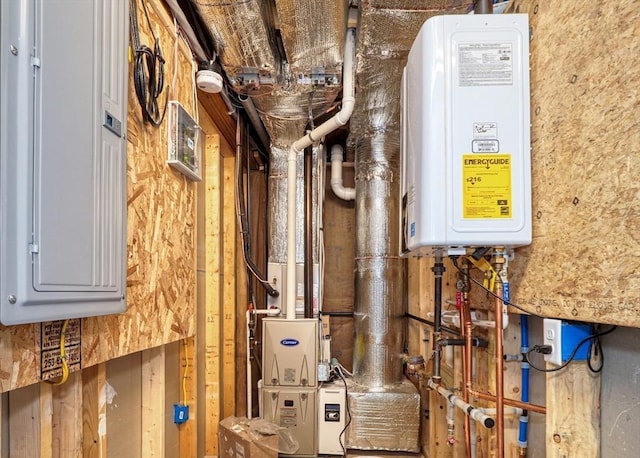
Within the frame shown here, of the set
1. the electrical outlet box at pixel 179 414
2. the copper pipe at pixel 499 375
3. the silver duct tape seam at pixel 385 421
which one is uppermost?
the copper pipe at pixel 499 375

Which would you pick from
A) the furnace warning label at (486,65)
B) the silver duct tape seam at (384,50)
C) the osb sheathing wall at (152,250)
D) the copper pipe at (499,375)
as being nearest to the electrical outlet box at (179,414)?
the osb sheathing wall at (152,250)

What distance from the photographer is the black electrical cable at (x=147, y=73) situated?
48.2 inches

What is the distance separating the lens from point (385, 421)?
2.62 m

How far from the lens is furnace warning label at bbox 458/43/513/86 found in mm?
1142

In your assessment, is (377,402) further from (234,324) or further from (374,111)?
(374,111)

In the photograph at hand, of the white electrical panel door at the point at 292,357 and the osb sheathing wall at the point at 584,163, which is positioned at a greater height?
the osb sheathing wall at the point at 584,163

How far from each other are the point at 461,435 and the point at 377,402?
738 millimetres

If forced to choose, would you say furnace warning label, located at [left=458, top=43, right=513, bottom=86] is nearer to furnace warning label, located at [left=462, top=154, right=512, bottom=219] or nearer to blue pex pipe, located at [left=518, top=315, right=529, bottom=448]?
furnace warning label, located at [left=462, top=154, right=512, bottom=219]

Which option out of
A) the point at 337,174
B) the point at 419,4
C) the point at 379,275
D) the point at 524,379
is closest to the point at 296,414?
the point at 379,275

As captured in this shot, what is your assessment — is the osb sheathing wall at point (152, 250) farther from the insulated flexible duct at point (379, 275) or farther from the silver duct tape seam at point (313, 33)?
the insulated flexible duct at point (379, 275)

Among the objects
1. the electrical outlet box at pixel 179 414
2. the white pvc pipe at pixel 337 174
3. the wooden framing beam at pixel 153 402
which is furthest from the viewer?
the white pvc pipe at pixel 337 174

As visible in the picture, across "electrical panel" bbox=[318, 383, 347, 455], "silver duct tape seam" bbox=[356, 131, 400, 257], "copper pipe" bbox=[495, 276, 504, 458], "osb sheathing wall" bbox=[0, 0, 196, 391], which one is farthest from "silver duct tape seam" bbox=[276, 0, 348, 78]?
"electrical panel" bbox=[318, 383, 347, 455]

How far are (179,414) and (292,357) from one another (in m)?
0.88

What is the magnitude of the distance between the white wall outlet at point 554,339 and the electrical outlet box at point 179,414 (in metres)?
1.77
